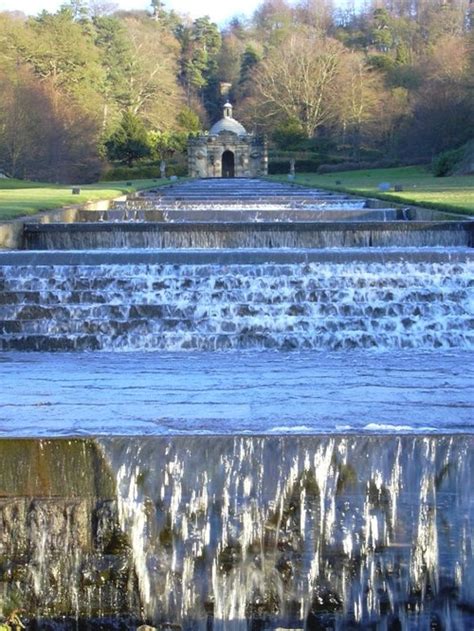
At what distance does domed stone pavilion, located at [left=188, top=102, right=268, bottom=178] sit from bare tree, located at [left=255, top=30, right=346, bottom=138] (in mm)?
4338

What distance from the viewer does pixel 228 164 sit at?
72.0m

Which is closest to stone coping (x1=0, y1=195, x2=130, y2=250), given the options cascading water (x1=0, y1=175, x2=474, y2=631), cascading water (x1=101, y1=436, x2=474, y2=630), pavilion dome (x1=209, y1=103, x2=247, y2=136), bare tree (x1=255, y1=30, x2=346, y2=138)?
cascading water (x1=0, y1=175, x2=474, y2=631)

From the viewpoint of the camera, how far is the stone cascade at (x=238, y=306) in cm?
1044

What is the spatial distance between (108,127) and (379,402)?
5918cm

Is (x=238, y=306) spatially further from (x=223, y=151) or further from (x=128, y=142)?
(x=223, y=151)

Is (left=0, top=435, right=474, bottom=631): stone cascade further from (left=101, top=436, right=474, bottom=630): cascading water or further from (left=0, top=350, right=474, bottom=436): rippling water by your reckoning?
(left=0, top=350, right=474, bottom=436): rippling water

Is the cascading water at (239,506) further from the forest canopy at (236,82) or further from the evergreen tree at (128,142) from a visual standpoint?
the evergreen tree at (128,142)

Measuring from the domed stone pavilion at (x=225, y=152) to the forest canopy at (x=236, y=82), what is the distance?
1744 millimetres

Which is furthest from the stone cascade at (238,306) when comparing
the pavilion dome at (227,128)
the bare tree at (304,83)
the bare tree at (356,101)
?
the pavilion dome at (227,128)

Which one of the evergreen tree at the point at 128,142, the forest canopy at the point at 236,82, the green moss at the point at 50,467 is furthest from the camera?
the evergreen tree at the point at 128,142

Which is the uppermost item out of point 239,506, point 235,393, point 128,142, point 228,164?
point 128,142

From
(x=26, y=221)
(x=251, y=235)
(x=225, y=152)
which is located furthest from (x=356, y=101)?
(x=26, y=221)

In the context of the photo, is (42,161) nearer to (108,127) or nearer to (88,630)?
(108,127)

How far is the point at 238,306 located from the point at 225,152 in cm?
6047
